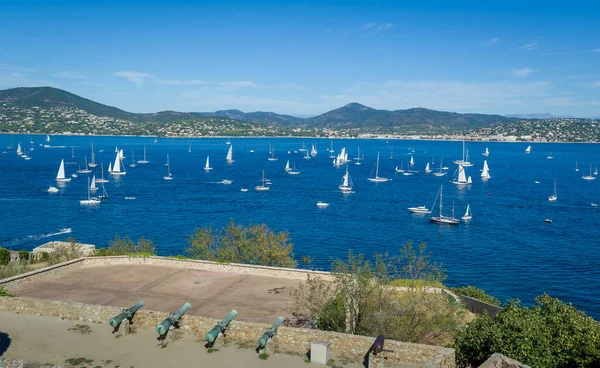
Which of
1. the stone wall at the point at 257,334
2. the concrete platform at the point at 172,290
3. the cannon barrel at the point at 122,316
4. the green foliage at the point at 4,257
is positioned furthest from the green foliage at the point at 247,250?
the cannon barrel at the point at 122,316

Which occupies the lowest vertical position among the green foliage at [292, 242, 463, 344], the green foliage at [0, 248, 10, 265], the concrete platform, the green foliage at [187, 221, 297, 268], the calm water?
the calm water

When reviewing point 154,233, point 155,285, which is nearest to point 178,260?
point 155,285

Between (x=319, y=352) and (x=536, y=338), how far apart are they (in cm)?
635

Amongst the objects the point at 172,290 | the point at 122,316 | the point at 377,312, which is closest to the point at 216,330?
the point at 122,316

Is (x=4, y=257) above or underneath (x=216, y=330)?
underneath

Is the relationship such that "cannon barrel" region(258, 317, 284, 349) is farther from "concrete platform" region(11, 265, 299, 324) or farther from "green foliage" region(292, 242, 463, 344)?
"green foliage" region(292, 242, 463, 344)

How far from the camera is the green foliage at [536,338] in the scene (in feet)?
47.8

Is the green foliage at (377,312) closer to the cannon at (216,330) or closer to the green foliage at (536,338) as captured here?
the green foliage at (536,338)

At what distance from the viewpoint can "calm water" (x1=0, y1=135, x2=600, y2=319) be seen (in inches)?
1948

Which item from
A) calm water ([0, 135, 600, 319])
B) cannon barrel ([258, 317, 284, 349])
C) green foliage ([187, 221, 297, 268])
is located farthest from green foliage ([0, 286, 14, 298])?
calm water ([0, 135, 600, 319])

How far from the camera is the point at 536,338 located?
49.8 ft

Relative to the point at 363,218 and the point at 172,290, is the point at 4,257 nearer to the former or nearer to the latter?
the point at 172,290

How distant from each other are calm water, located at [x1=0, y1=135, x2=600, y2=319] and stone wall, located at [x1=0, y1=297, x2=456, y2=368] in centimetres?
2924

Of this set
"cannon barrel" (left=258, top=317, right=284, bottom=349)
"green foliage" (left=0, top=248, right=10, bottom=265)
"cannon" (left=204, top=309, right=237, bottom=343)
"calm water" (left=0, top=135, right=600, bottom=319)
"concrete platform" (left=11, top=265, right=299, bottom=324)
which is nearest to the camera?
"cannon barrel" (left=258, top=317, right=284, bottom=349)
